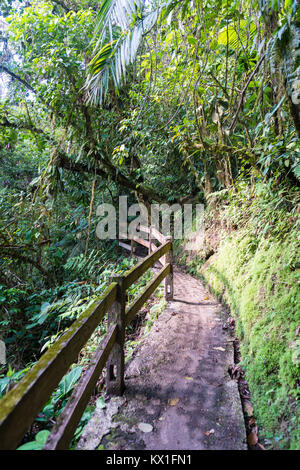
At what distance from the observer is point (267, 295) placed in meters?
2.90

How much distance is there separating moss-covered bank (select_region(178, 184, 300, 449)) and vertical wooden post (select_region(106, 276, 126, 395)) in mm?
1113

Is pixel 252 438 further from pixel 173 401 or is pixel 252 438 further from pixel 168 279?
pixel 168 279

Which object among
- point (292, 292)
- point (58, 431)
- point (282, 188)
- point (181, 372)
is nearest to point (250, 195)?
point (282, 188)

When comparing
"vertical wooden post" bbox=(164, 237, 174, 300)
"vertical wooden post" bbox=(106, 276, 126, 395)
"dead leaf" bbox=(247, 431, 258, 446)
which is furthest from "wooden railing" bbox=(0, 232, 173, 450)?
"vertical wooden post" bbox=(164, 237, 174, 300)

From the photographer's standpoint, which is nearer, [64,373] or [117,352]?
[64,373]

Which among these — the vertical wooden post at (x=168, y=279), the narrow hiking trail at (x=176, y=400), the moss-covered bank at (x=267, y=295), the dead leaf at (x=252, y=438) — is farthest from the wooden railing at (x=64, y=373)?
the vertical wooden post at (x=168, y=279)

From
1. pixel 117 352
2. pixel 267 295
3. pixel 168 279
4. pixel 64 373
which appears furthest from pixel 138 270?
pixel 168 279

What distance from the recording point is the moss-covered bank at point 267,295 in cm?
187

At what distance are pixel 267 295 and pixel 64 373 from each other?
225 cm

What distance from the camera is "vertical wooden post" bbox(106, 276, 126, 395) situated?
2.33 m

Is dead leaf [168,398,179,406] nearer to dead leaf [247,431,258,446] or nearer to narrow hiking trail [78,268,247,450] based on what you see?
narrow hiking trail [78,268,247,450]

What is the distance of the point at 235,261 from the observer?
454 cm
